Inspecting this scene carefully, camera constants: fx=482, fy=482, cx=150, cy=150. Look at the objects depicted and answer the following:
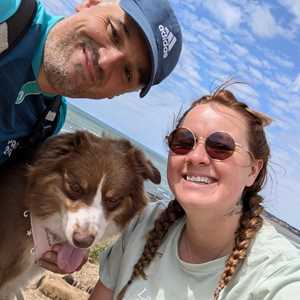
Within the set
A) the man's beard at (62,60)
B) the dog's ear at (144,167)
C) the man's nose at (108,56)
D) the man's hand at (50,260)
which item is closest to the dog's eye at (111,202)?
the dog's ear at (144,167)

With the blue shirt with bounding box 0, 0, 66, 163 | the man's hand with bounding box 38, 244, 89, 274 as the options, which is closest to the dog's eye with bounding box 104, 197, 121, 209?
the man's hand with bounding box 38, 244, 89, 274

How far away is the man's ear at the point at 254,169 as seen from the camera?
3449mm

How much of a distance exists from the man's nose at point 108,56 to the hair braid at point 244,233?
1.53 m

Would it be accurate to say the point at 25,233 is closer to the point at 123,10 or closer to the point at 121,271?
the point at 121,271

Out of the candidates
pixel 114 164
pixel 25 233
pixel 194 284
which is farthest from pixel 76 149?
pixel 194 284

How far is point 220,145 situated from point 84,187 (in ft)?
5.07

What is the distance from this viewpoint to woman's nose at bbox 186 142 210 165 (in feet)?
11.0

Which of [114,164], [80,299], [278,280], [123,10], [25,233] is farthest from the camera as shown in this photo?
[80,299]

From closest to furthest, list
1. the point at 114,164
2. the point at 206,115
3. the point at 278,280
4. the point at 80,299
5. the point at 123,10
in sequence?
the point at 278,280 < the point at 206,115 < the point at 123,10 < the point at 114,164 < the point at 80,299

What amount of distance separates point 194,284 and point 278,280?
70 centimetres

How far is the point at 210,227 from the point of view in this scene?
11.1ft

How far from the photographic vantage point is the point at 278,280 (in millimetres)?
2752

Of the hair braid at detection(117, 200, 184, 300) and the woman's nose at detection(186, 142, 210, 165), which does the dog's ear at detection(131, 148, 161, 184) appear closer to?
the hair braid at detection(117, 200, 184, 300)

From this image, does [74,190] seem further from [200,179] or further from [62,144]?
[200,179]
